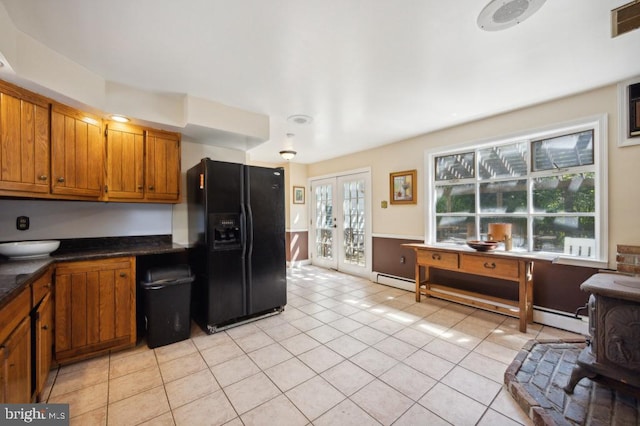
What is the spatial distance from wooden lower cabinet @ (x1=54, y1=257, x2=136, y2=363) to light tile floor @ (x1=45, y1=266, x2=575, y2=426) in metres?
0.14

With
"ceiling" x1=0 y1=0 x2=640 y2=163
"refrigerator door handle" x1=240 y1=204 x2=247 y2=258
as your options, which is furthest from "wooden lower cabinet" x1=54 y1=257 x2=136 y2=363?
"ceiling" x1=0 y1=0 x2=640 y2=163

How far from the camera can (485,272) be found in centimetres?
298

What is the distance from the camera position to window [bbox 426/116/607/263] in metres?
2.67

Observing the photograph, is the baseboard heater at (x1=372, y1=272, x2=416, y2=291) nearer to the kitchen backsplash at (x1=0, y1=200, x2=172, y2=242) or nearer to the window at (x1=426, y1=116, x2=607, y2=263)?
the window at (x1=426, y1=116, x2=607, y2=263)

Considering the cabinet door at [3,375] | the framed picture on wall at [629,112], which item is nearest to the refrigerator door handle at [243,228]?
the cabinet door at [3,375]

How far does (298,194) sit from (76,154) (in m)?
4.10

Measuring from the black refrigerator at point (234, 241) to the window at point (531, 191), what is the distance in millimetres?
2350

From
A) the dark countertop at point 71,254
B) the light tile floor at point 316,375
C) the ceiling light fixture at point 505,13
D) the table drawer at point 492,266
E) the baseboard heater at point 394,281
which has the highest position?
the ceiling light fixture at point 505,13

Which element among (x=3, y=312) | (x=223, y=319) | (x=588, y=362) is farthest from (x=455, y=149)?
(x=3, y=312)

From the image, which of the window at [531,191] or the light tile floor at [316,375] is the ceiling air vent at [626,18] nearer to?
the window at [531,191]

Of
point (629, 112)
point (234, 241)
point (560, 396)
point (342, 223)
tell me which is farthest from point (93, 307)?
point (629, 112)

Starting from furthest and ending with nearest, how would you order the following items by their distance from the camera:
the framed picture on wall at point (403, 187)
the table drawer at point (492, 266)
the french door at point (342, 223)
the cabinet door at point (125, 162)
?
1. the french door at point (342, 223)
2. the framed picture on wall at point (403, 187)
3. the table drawer at point (492, 266)
4. the cabinet door at point (125, 162)

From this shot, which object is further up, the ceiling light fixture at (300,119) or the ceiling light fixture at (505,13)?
the ceiling light fixture at (505,13)

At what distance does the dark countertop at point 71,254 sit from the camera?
137 centimetres
